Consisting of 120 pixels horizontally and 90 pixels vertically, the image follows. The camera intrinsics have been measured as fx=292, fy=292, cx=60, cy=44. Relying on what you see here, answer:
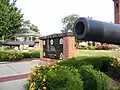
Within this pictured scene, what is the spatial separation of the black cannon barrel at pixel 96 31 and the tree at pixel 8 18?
38.7 m

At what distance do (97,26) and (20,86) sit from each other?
651 centimetres

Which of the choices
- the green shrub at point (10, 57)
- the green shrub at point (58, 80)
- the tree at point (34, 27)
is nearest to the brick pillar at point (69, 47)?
the green shrub at point (58, 80)

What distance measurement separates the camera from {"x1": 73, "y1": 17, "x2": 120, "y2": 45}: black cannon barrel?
3.17 meters

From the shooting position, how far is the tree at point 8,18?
136ft

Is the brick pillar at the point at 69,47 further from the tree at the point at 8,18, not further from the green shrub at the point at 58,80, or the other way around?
the tree at the point at 8,18

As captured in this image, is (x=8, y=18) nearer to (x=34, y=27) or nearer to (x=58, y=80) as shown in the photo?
(x=58, y=80)

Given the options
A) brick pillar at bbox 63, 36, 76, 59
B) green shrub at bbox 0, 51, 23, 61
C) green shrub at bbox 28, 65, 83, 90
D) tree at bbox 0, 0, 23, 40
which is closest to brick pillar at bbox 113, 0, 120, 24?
tree at bbox 0, 0, 23, 40

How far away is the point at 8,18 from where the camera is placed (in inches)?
1665

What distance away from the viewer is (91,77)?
704cm

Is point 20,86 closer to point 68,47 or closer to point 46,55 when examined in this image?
point 68,47

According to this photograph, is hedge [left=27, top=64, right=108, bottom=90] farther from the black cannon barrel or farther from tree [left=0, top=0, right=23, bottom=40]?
tree [left=0, top=0, right=23, bottom=40]

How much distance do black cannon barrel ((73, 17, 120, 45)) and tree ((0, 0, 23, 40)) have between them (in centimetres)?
3867

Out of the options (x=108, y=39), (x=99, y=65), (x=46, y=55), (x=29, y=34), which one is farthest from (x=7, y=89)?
(x=29, y=34)

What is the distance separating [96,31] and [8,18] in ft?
131
